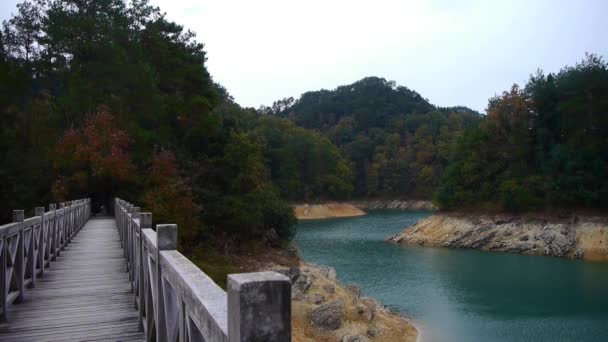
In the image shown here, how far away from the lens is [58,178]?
2191 cm

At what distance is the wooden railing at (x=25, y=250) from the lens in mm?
5000

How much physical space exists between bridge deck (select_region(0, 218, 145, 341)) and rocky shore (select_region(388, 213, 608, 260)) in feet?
108

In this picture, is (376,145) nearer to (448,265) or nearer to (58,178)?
(448,265)

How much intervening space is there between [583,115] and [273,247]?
28560 mm

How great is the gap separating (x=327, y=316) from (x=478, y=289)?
1063 centimetres

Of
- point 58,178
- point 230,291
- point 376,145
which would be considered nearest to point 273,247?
point 58,178

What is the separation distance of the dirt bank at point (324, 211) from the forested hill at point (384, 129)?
13.9 meters

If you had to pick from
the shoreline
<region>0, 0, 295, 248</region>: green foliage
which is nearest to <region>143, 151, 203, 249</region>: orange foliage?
<region>0, 0, 295, 248</region>: green foliage

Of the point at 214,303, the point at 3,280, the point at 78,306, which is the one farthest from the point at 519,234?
the point at 214,303

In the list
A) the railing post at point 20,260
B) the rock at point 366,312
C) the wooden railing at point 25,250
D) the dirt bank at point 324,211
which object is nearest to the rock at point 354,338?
the rock at point 366,312

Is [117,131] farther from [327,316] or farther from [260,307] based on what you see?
[260,307]

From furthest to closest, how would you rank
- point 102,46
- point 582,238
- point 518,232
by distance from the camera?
point 518,232 < point 582,238 < point 102,46

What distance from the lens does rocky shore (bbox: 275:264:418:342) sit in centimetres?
1548

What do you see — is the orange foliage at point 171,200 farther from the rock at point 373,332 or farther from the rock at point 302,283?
the rock at point 373,332
